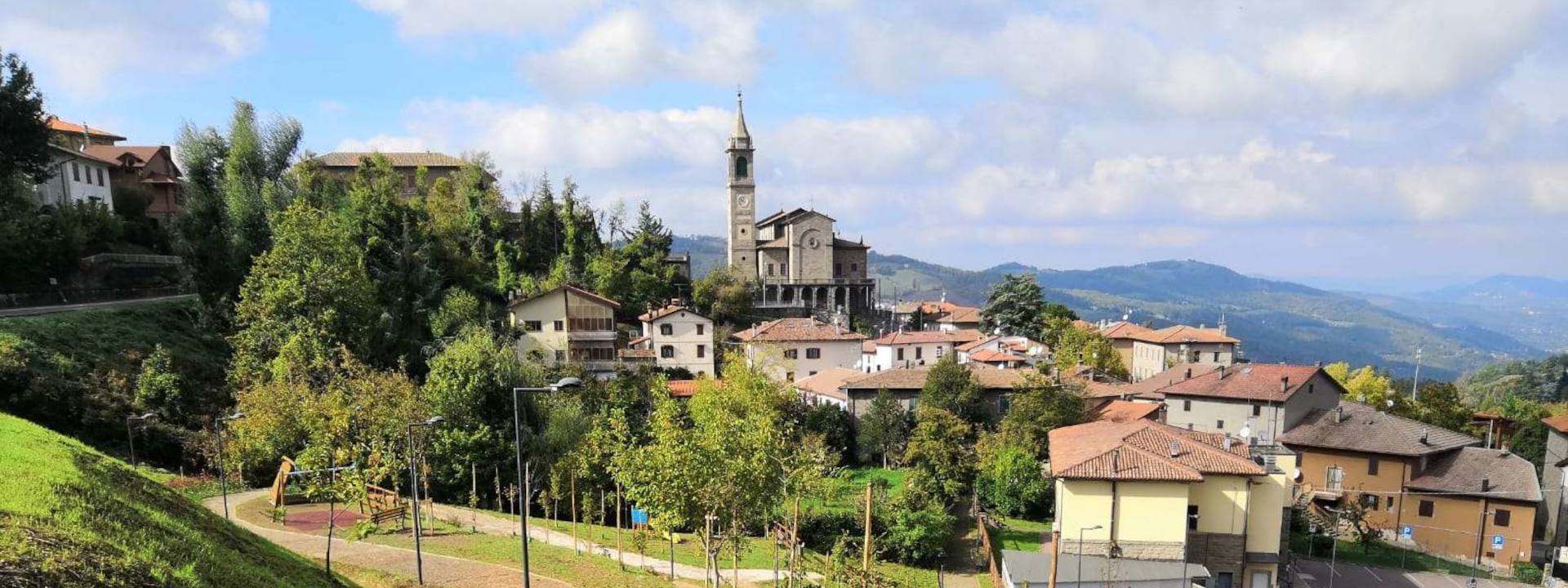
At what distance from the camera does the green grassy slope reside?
7.39 m

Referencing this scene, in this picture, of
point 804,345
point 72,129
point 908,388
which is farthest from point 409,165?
point 908,388

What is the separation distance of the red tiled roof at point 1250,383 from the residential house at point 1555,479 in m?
9.01

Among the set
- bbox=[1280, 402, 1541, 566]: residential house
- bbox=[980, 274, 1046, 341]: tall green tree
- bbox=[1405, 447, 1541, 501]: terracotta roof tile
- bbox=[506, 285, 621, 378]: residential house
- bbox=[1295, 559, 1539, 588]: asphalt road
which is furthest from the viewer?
bbox=[980, 274, 1046, 341]: tall green tree

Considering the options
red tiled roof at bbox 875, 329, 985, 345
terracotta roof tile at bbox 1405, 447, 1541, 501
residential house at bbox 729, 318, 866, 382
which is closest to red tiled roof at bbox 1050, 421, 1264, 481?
terracotta roof tile at bbox 1405, 447, 1541, 501

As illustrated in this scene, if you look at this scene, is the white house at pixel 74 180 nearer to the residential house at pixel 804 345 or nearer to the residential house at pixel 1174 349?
the residential house at pixel 804 345

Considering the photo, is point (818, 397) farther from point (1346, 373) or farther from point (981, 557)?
point (1346, 373)

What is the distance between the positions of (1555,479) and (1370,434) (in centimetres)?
1100

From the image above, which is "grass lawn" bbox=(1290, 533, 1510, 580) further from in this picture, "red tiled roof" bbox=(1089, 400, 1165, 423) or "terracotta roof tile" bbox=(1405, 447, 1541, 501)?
"red tiled roof" bbox=(1089, 400, 1165, 423)

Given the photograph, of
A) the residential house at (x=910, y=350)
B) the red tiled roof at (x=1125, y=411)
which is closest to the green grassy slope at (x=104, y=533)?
the red tiled roof at (x=1125, y=411)

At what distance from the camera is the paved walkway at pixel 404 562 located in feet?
58.6

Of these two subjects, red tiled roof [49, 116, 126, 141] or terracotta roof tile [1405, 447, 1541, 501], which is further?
red tiled roof [49, 116, 126, 141]

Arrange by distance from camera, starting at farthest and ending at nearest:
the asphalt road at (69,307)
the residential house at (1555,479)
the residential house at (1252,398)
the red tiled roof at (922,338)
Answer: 1. the red tiled roof at (922,338)
2. the residential house at (1252,398)
3. the residential house at (1555,479)
4. the asphalt road at (69,307)

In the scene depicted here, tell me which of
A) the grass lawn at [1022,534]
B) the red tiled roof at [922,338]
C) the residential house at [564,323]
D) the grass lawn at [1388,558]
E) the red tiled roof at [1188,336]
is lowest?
the grass lawn at [1388,558]

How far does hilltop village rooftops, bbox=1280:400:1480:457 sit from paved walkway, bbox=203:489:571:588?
116 feet
